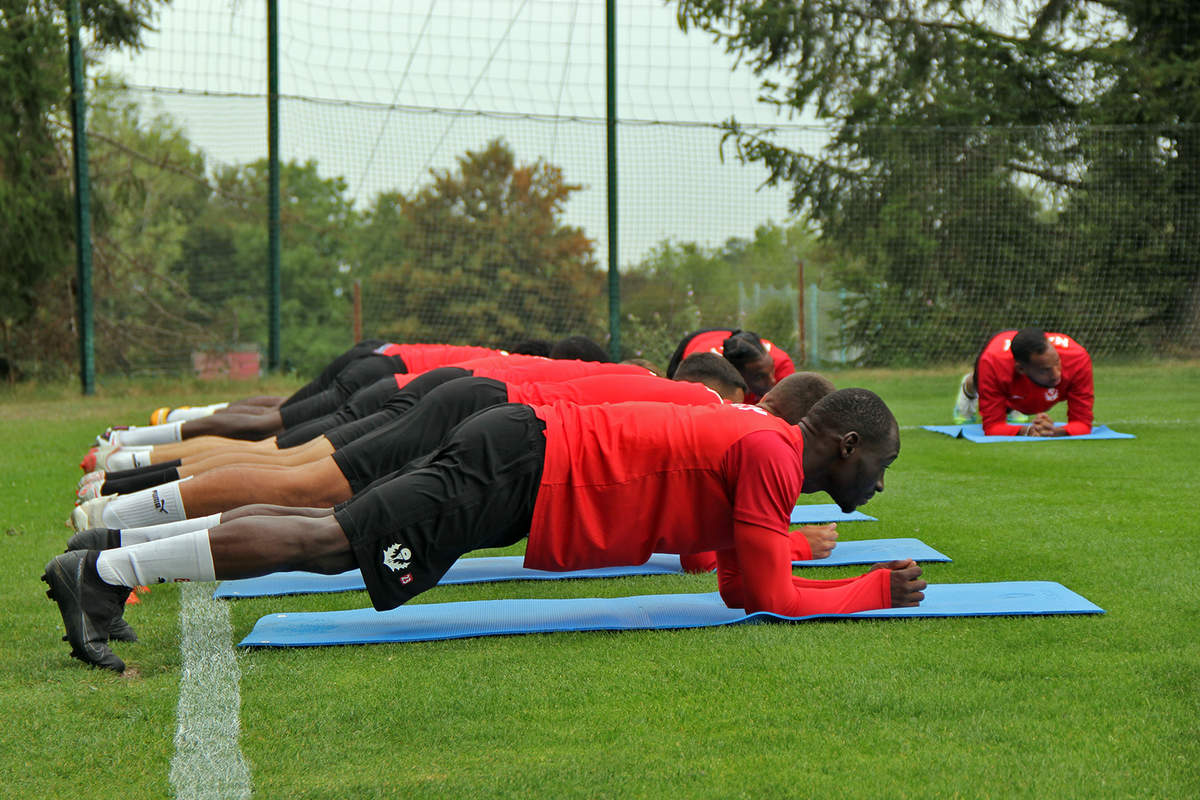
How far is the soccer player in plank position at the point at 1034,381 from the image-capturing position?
928cm

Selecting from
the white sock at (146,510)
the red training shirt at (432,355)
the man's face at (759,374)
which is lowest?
the white sock at (146,510)

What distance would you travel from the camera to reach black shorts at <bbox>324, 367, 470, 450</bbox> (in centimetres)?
535

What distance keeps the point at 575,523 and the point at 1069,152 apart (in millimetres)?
14955

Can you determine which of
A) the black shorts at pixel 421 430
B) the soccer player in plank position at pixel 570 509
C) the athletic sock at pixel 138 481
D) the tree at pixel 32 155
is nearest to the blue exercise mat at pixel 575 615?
the soccer player in plank position at pixel 570 509

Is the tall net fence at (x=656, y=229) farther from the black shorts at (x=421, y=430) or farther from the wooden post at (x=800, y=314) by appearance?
the black shorts at (x=421, y=430)

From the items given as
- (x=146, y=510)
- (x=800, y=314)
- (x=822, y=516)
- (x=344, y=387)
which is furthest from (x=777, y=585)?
(x=800, y=314)

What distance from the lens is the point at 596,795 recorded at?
2.48 m

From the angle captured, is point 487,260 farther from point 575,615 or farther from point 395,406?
point 575,615

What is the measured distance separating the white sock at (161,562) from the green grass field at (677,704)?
32 cm

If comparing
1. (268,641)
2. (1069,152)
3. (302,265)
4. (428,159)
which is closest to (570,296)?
(428,159)

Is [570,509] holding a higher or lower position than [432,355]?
lower

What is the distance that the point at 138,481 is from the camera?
5.30 metres

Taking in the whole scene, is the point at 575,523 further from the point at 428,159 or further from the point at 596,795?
the point at 428,159

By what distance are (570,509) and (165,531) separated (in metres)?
1.33
